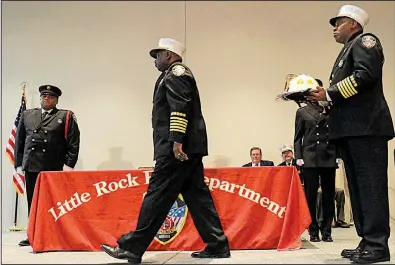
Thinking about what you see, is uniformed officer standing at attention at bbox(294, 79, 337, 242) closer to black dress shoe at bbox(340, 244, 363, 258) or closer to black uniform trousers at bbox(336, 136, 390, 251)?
black dress shoe at bbox(340, 244, 363, 258)

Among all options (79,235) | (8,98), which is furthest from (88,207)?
(8,98)

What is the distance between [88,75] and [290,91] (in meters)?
4.89

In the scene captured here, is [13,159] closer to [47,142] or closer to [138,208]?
[47,142]

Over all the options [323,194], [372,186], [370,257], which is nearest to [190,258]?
[370,257]

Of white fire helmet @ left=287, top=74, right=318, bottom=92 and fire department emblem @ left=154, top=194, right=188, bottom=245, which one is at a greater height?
white fire helmet @ left=287, top=74, right=318, bottom=92

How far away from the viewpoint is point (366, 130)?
2.73 meters

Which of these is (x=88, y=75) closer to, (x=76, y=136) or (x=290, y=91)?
(x=76, y=136)

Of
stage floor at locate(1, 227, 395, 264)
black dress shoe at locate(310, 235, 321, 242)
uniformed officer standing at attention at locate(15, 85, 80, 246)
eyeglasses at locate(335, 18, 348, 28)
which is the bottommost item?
black dress shoe at locate(310, 235, 321, 242)

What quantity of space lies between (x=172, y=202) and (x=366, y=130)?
4.07 feet

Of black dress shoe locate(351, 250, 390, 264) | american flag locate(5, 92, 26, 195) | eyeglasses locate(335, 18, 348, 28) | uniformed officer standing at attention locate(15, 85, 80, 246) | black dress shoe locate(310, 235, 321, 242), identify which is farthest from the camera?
american flag locate(5, 92, 26, 195)

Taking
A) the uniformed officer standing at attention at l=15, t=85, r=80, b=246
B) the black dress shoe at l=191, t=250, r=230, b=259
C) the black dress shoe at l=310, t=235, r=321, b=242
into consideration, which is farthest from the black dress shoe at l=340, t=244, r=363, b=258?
the uniformed officer standing at attention at l=15, t=85, r=80, b=246

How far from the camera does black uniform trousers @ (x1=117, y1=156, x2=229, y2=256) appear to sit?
2.90 m

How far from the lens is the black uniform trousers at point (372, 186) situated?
2740 millimetres

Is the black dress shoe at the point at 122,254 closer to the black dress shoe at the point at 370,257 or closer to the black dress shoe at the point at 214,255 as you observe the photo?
the black dress shoe at the point at 214,255
